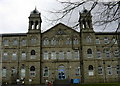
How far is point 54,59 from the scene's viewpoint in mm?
34531

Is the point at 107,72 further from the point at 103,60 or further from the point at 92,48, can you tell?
the point at 92,48

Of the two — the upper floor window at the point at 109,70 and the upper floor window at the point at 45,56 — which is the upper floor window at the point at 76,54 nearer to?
the upper floor window at the point at 45,56

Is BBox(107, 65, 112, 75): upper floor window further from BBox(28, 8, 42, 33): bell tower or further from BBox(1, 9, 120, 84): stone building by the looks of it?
BBox(28, 8, 42, 33): bell tower

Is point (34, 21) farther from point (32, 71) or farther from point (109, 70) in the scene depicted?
point (109, 70)

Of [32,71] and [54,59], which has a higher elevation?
[54,59]

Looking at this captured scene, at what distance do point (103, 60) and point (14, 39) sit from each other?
18.7 m

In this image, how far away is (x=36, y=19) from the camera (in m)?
35.8

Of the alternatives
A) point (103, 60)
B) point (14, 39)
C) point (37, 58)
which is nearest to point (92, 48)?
Result: point (103, 60)

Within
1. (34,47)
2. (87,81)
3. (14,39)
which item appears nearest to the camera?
(87,81)

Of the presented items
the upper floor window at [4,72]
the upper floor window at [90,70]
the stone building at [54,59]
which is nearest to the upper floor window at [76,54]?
the stone building at [54,59]

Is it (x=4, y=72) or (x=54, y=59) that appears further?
(x=4, y=72)

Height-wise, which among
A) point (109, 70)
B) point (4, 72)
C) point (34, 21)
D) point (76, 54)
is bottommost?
point (4, 72)

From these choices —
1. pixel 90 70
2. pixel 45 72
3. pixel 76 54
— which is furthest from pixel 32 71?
pixel 90 70

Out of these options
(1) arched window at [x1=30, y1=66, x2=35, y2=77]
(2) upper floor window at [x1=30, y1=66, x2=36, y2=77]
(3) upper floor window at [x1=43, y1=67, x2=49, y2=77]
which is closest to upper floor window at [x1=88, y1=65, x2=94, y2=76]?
(3) upper floor window at [x1=43, y1=67, x2=49, y2=77]
